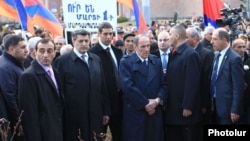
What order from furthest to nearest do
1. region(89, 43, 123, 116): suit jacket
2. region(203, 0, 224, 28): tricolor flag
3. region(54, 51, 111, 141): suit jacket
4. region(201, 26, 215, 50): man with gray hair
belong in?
region(203, 0, 224, 28): tricolor flag < region(201, 26, 215, 50): man with gray hair < region(89, 43, 123, 116): suit jacket < region(54, 51, 111, 141): suit jacket

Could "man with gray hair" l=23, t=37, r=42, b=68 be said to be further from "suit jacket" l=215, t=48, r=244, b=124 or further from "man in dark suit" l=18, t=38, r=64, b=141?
"suit jacket" l=215, t=48, r=244, b=124

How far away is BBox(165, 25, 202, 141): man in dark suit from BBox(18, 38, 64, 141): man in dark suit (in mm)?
1843

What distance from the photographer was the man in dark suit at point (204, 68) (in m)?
7.89

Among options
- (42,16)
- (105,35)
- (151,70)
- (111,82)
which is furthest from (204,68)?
(42,16)

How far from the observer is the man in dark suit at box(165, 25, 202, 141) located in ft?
24.9

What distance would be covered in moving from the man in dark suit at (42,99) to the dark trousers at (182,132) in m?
1.95

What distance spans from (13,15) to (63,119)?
13.5 ft

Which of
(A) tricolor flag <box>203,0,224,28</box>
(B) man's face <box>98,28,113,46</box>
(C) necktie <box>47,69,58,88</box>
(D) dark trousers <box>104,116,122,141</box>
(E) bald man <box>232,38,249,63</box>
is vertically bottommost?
(D) dark trousers <box>104,116,122,141</box>

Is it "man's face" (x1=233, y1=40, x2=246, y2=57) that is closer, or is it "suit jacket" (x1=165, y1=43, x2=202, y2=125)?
"suit jacket" (x1=165, y1=43, x2=202, y2=125)

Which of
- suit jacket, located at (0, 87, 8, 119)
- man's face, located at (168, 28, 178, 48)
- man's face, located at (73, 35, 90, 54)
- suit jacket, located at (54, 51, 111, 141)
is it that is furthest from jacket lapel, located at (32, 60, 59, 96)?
man's face, located at (168, 28, 178, 48)

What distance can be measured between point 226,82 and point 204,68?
86 cm

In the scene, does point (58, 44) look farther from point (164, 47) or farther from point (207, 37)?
point (207, 37)

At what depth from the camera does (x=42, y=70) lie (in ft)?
21.0

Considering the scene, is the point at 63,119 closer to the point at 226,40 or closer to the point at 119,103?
the point at 119,103
